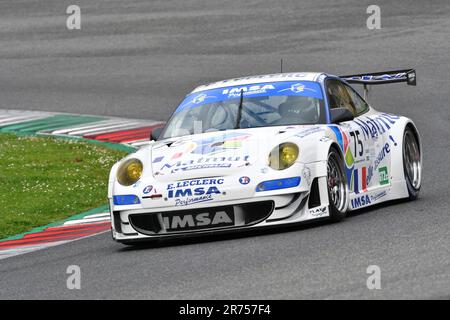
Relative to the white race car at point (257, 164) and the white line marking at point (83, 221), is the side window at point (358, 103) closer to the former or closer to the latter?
the white race car at point (257, 164)

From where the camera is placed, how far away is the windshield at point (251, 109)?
34.5 ft

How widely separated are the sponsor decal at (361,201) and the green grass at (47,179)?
3.45 meters

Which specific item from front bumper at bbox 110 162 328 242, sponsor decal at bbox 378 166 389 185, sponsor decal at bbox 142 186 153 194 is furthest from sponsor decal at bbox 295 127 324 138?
sponsor decal at bbox 142 186 153 194

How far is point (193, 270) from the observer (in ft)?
26.9

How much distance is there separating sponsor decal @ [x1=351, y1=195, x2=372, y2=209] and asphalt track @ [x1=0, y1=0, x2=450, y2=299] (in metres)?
0.09

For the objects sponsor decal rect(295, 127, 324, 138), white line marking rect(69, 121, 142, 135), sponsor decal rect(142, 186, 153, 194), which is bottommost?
white line marking rect(69, 121, 142, 135)

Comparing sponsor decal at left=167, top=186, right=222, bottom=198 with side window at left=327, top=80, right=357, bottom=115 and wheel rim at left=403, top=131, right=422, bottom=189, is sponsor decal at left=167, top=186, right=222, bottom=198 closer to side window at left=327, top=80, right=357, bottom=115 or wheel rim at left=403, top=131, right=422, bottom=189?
side window at left=327, top=80, right=357, bottom=115

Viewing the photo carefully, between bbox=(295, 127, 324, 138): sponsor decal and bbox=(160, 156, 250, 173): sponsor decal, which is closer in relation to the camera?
bbox=(160, 156, 250, 173): sponsor decal

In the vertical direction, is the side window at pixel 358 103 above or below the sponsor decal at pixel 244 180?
above

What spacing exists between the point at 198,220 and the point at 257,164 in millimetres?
594

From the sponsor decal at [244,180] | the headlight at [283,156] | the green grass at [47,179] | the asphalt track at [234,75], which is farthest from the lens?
the green grass at [47,179]

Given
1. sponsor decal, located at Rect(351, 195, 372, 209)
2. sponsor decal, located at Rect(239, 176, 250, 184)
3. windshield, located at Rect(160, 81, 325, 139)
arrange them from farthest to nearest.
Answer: windshield, located at Rect(160, 81, 325, 139) → sponsor decal, located at Rect(351, 195, 372, 209) → sponsor decal, located at Rect(239, 176, 250, 184)

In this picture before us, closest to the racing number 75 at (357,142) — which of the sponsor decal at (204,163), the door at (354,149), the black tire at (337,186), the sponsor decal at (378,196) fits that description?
the door at (354,149)

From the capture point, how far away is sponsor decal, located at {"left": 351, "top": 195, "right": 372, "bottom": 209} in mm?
10375
